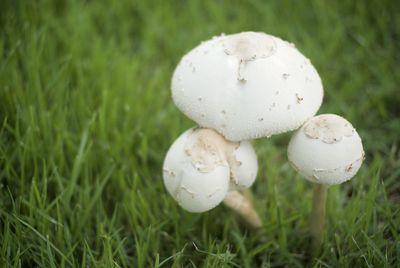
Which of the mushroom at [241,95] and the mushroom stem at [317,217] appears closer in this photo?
the mushroom at [241,95]

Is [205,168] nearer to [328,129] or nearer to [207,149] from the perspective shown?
[207,149]

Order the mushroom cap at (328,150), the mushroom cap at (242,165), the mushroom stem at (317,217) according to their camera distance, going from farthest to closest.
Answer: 1. the mushroom stem at (317,217)
2. the mushroom cap at (242,165)
3. the mushroom cap at (328,150)

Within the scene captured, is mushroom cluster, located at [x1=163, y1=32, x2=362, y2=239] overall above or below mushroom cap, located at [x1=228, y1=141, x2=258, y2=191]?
above

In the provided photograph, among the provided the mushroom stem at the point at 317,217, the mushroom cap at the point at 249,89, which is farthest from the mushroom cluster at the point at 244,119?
the mushroom stem at the point at 317,217

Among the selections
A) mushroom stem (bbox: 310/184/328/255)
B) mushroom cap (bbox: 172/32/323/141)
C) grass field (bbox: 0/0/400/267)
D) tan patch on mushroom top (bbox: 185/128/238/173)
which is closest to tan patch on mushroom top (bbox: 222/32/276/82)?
mushroom cap (bbox: 172/32/323/141)

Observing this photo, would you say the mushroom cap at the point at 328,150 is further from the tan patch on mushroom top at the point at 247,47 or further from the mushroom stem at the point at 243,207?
the mushroom stem at the point at 243,207

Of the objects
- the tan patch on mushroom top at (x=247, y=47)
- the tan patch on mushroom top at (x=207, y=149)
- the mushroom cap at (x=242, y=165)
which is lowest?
the mushroom cap at (x=242, y=165)

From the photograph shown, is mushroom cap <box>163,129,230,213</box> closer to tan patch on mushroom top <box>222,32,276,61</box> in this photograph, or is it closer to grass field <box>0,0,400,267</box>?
grass field <box>0,0,400,267</box>

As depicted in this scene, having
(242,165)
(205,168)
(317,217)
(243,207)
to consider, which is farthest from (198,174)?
A: (317,217)
